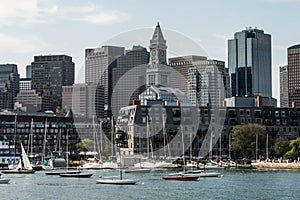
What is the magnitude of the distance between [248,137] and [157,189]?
3147 inches

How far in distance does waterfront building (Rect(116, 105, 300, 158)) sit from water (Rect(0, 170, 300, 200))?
59915 mm

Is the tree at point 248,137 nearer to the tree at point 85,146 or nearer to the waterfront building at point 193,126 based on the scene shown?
the waterfront building at point 193,126

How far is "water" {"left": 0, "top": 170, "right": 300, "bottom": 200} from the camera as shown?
8556cm

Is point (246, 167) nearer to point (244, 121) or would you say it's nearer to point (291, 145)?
point (291, 145)

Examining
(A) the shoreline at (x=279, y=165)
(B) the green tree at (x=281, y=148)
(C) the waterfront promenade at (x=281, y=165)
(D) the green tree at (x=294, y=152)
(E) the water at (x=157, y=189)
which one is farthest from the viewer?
(B) the green tree at (x=281, y=148)

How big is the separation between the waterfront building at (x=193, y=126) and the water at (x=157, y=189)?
59.9m

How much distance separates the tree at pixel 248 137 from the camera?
171 metres

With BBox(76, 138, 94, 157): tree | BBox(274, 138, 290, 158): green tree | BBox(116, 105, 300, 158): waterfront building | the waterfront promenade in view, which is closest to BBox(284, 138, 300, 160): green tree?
the waterfront promenade

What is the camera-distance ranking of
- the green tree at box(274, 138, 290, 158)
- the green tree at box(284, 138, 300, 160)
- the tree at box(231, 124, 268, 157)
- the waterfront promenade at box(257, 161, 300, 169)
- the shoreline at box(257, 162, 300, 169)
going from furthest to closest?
the tree at box(231, 124, 268, 157)
the green tree at box(274, 138, 290, 158)
the green tree at box(284, 138, 300, 160)
the waterfront promenade at box(257, 161, 300, 169)
the shoreline at box(257, 162, 300, 169)

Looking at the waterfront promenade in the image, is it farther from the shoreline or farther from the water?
the water

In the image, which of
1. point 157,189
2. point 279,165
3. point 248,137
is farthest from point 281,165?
point 157,189

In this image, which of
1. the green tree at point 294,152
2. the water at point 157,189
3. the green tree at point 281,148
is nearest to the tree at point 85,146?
the green tree at point 281,148

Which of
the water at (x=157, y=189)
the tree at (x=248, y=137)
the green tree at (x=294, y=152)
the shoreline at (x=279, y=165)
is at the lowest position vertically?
the water at (x=157, y=189)

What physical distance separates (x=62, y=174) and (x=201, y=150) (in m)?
62.5
